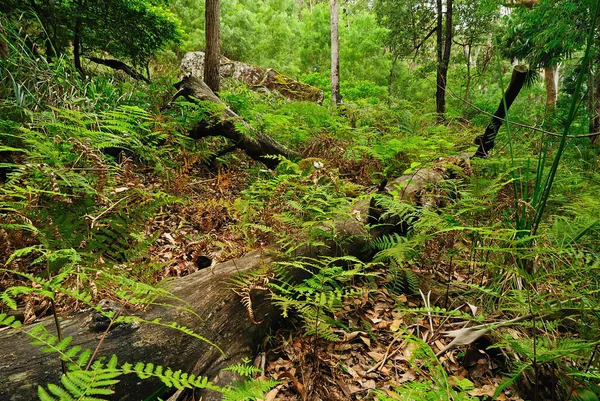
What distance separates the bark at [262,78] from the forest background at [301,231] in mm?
6907

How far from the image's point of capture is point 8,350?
43.6 inches

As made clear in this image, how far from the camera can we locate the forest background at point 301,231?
122 cm

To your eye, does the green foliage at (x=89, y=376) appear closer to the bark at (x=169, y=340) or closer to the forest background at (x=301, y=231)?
the forest background at (x=301, y=231)

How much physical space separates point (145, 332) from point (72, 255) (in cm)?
46

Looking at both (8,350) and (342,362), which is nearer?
(8,350)

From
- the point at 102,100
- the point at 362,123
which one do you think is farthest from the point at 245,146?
the point at 362,123

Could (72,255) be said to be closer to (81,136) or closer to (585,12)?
(81,136)

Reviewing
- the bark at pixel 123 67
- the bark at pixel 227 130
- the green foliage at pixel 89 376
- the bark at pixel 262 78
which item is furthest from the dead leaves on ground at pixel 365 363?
the bark at pixel 262 78

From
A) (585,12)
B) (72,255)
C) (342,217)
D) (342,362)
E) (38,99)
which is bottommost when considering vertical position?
(342,362)

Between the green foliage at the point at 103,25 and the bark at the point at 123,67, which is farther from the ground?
the green foliage at the point at 103,25

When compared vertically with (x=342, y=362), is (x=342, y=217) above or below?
above

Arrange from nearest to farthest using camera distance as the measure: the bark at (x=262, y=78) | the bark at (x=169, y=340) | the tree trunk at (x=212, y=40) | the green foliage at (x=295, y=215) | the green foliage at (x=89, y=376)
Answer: the green foliage at (x=89, y=376) < the bark at (x=169, y=340) < the green foliage at (x=295, y=215) < the tree trunk at (x=212, y=40) < the bark at (x=262, y=78)

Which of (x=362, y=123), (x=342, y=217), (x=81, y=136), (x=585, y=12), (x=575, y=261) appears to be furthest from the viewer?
(x=362, y=123)

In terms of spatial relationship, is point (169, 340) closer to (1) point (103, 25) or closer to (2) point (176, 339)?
(2) point (176, 339)
